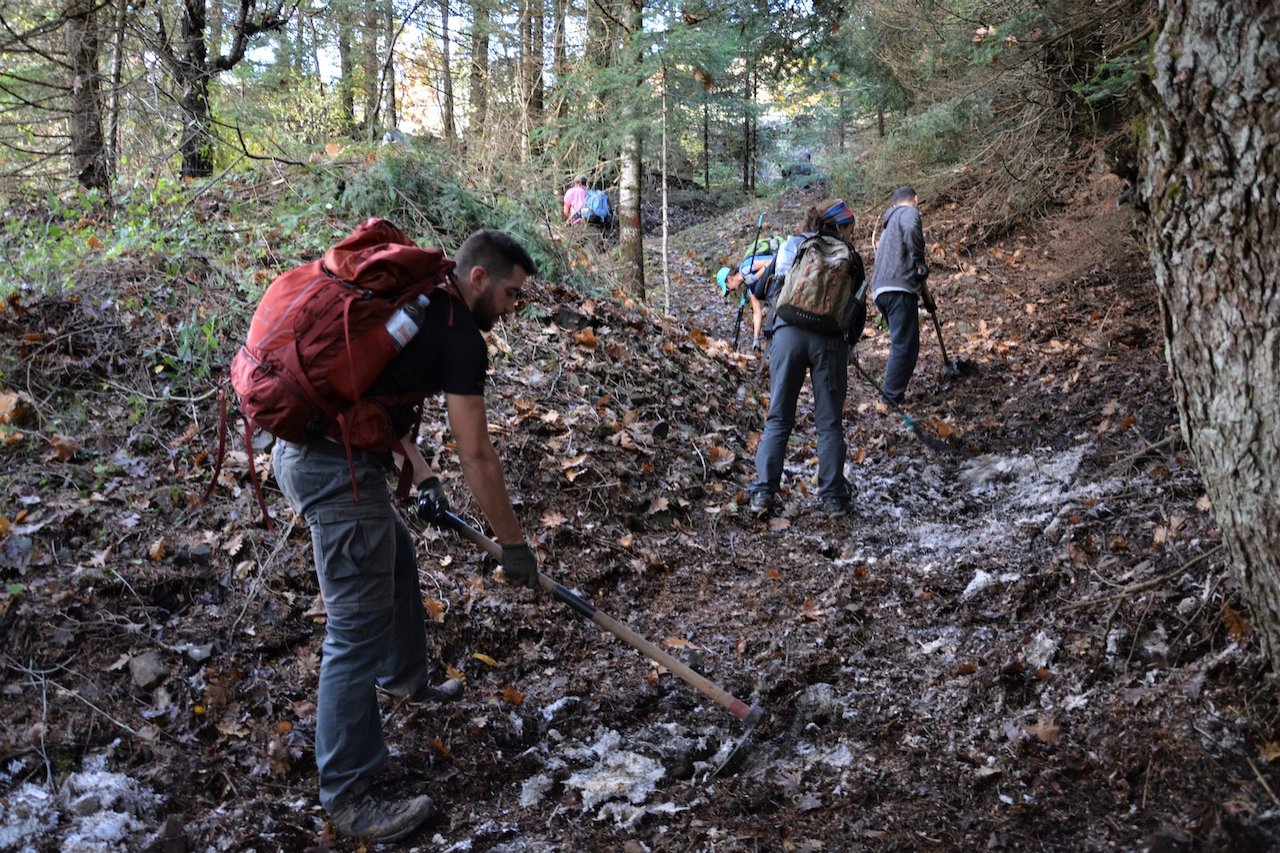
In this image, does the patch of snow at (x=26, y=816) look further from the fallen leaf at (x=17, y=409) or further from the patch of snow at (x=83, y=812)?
the fallen leaf at (x=17, y=409)

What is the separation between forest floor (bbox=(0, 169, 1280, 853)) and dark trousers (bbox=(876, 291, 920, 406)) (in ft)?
5.58

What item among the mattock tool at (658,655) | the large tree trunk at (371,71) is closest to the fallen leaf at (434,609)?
the mattock tool at (658,655)

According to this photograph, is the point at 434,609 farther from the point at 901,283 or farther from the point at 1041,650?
the point at 901,283

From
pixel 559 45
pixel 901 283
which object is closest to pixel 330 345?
pixel 901 283

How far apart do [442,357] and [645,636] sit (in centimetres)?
236

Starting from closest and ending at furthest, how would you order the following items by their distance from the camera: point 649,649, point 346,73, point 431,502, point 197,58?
1. point 649,649
2. point 431,502
3. point 197,58
4. point 346,73

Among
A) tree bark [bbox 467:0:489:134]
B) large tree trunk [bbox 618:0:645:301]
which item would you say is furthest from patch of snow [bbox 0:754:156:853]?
tree bark [bbox 467:0:489:134]

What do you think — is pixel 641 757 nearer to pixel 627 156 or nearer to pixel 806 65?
pixel 627 156

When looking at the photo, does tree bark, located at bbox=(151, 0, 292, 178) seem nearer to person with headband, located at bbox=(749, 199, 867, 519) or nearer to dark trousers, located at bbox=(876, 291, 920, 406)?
person with headband, located at bbox=(749, 199, 867, 519)

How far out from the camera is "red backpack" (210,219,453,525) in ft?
10.2

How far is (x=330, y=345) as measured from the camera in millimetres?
3129

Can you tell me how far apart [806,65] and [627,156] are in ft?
16.2

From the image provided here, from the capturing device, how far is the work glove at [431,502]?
4.03 m

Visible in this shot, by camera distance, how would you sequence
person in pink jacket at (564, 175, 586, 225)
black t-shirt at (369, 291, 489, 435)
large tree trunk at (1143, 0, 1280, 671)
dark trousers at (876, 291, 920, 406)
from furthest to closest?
person in pink jacket at (564, 175, 586, 225) → dark trousers at (876, 291, 920, 406) → black t-shirt at (369, 291, 489, 435) → large tree trunk at (1143, 0, 1280, 671)
